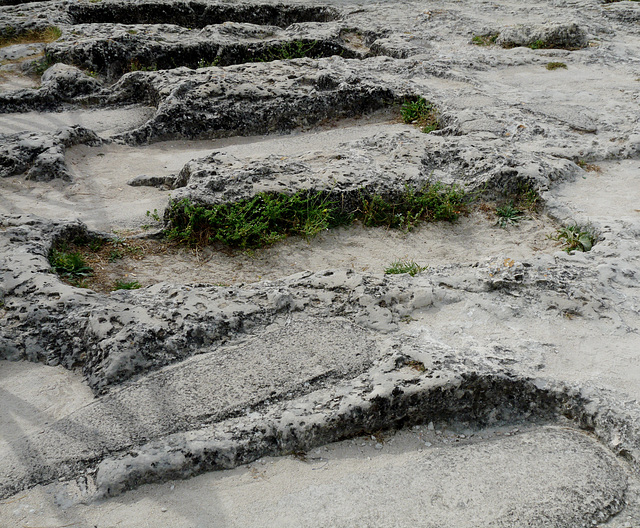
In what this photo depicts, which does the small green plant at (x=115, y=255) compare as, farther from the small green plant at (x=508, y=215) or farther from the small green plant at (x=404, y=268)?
the small green plant at (x=508, y=215)

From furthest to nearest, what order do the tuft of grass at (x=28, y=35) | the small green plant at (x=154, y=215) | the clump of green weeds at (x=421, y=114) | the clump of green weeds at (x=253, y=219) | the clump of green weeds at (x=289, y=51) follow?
1. the tuft of grass at (x=28, y=35)
2. the clump of green weeds at (x=289, y=51)
3. the clump of green weeds at (x=421, y=114)
4. the small green plant at (x=154, y=215)
5. the clump of green weeds at (x=253, y=219)

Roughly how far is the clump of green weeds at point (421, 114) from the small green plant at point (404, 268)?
2.53 metres

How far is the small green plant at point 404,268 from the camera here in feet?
12.1

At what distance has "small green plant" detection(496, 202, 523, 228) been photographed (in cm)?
451

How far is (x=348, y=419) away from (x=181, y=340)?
0.98 meters

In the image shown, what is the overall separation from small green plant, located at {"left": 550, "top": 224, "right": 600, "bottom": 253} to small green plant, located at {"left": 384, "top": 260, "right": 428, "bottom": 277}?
1.08m

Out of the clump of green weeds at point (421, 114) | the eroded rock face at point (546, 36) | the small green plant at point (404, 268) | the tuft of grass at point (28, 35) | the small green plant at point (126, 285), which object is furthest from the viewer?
the tuft of grass at point (28, 35)

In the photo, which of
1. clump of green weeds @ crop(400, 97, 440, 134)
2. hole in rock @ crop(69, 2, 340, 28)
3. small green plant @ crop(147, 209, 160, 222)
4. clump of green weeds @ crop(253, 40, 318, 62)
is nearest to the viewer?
small green plant @ crop(147, 209, 160, 222)

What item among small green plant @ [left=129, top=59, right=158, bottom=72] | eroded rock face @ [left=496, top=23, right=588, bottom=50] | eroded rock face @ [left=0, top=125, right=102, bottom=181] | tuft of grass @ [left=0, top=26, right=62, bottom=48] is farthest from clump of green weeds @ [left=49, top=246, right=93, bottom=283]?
eroded rock face @ [left=496, top=23, right=588, bottom=50]

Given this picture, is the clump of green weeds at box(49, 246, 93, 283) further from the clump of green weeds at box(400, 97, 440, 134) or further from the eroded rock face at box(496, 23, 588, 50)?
the eroded rock face at box(496, 23, 588, 50)

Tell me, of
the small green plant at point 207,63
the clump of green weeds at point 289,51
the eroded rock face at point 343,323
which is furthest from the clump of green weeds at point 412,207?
the small green plant at point 207,63

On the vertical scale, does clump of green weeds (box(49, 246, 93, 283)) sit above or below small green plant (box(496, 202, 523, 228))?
above

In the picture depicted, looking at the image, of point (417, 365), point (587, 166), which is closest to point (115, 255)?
point (417, 365)

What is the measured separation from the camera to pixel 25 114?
260 inches
